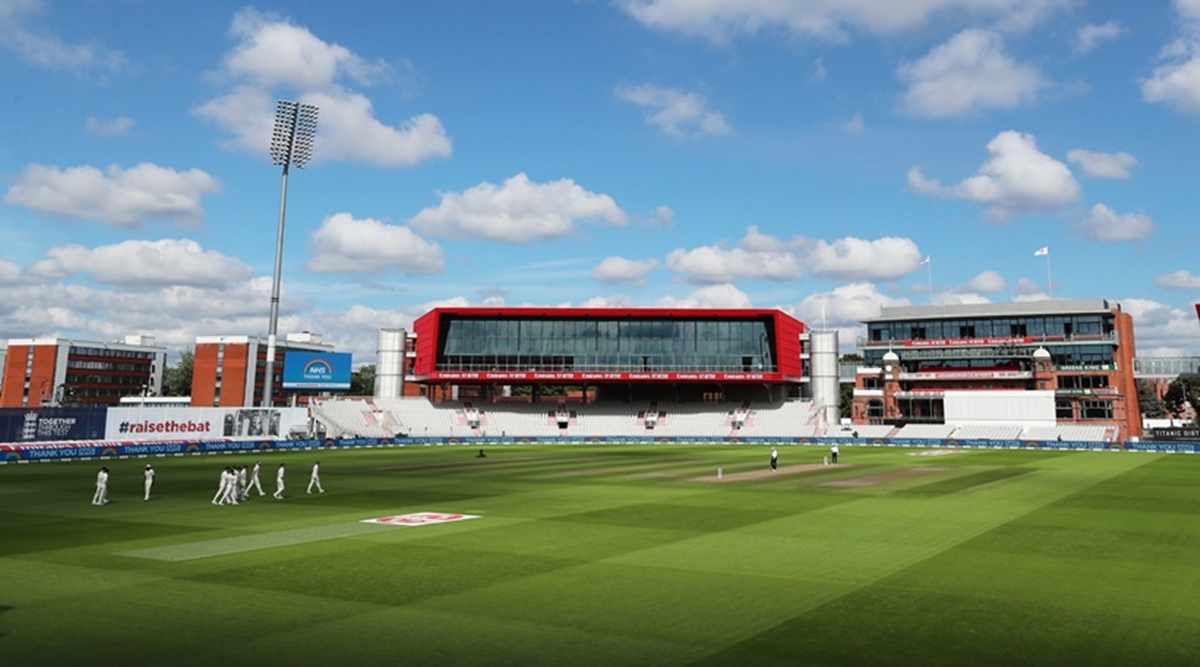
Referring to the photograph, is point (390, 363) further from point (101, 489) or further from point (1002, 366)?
point (1002, 366)

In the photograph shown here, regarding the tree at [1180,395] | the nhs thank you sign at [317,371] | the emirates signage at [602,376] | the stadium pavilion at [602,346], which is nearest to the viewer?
the nhs thank you sign at [317,371]

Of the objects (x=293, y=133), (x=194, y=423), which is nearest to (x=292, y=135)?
(x=293, y=133)

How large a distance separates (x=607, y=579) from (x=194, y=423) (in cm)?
6961

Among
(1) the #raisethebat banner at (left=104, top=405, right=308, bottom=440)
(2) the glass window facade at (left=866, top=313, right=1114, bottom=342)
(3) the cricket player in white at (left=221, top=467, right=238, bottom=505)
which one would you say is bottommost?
(3) the cricket player in white at (left=221, top=467, right=238, bottom=505)

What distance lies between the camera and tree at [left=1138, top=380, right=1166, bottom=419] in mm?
172250

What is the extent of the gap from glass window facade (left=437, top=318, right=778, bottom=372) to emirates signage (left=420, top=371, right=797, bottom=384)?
39.2 inches

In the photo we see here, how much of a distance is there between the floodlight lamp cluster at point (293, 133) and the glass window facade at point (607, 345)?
106ft

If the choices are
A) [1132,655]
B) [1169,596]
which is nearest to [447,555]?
[1132,655]

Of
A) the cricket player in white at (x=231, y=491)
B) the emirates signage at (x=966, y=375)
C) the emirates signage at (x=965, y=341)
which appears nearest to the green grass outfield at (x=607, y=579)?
the cricket player in white at (x=231, y=491)

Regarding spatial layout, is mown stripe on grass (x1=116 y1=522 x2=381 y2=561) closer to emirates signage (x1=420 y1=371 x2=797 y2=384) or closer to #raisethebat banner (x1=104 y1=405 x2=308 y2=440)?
#raisethebat banner (x1=104 y1=405 x2=308 y2=440)

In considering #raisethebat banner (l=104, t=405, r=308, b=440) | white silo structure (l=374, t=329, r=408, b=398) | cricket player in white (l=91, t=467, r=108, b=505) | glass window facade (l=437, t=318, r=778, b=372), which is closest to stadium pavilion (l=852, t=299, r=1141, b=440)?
glass window facade (l=437, t=318, r=778, b=372)

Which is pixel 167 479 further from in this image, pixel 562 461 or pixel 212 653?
pixel 212 653

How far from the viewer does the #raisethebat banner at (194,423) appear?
70.4 metres

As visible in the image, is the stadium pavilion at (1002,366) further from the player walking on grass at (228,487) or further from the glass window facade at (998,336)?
the player walking on grass at (228,487)
